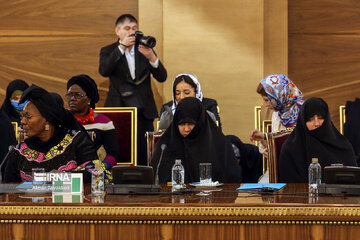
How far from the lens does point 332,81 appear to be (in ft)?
21.5

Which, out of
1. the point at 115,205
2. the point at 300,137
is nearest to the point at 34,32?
the point at 300,137

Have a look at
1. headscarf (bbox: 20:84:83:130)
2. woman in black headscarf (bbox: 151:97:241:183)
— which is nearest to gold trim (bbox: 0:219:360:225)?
headscarf (bbox: 20:84:83:130)

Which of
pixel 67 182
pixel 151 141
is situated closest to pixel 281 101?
pixel 151 141

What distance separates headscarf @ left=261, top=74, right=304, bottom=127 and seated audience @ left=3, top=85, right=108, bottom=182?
179cm

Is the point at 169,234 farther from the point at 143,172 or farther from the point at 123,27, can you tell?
the point at 123,27

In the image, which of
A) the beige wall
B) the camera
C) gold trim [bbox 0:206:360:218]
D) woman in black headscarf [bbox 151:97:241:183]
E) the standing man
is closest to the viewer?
gold trim [bbox 0:206:360:218]

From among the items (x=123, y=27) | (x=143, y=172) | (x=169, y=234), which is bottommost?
(x=169, y=234)

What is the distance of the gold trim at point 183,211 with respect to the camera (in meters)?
2.50

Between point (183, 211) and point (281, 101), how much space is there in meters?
2.53

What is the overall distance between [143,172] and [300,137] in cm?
139

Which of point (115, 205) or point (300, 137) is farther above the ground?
point (300, 137)

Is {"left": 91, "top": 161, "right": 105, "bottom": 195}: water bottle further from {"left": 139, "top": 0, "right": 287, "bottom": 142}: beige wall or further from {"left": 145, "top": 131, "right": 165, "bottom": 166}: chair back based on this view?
{"left": 139, "top": 0, "right": 287, "bottom": 142}: beige wall

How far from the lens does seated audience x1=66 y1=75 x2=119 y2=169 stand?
Answer: 455cm

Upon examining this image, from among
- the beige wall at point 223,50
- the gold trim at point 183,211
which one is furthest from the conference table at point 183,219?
the beige wall at point 223,50
